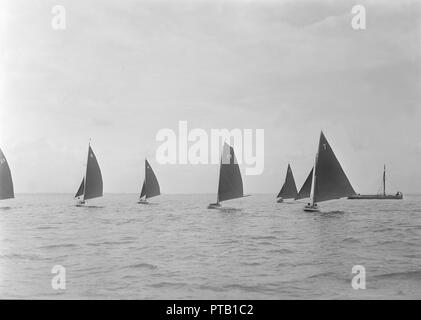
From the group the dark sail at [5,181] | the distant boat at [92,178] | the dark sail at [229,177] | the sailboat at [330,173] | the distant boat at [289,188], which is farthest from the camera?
the distant boat at [289,188]

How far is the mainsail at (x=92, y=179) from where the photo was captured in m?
59.6

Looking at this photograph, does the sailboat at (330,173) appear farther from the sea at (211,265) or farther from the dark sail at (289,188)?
the dark sail at (289,188)

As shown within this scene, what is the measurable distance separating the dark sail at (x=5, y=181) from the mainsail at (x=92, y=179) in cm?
985

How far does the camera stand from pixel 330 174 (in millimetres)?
44156

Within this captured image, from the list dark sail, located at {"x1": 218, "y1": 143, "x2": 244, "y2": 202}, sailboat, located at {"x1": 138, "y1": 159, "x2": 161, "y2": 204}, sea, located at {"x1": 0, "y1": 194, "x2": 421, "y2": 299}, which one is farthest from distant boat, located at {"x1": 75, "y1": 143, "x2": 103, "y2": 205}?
sea, located at {"x1": 0, "y1": 194, "x2": 421, "y2": 299}

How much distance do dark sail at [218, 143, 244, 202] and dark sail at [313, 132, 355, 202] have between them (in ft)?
37.6

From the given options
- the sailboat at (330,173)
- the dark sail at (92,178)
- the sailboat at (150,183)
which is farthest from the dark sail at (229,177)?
the sailboat at (150,183)

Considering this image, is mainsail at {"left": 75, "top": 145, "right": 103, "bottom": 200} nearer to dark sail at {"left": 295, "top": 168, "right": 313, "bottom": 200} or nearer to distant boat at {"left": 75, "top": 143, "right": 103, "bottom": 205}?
distant boat at {"left": 75, "top": 143, "right": 103, "bottom": 205}

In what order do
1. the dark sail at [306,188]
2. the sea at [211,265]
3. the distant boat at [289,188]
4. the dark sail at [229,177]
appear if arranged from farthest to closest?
the distant boat at [289,188], the dark sail at [306,188], the dark sail at [229,177], the sea at [211,265]

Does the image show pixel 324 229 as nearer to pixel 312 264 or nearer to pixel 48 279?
pixel 312 264

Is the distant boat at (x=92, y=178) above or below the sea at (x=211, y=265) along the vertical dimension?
above

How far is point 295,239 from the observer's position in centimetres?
2981
